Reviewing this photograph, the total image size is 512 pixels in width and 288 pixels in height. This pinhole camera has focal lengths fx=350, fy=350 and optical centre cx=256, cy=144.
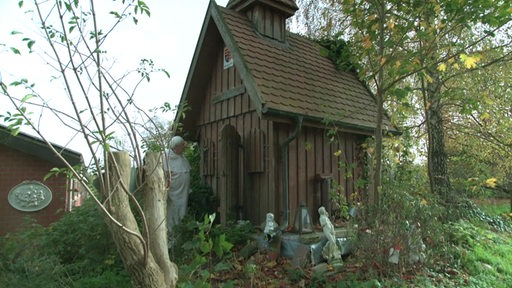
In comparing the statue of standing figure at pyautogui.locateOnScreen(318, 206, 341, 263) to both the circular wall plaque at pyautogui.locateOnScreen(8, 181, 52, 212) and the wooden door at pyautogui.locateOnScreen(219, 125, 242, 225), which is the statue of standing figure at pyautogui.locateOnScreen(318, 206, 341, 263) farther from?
the circular wall plaque at pyautogui.locateOnScreen(8, 181, 52, 212)

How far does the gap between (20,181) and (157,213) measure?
6.86 meters

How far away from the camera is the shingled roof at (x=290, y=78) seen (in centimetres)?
640

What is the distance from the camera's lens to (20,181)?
8.29 m

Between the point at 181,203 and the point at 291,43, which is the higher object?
the point at 291,43

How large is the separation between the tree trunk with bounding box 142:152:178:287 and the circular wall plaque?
6.43m

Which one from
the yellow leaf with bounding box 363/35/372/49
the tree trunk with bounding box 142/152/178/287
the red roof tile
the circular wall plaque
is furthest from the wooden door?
the circular wall plaque

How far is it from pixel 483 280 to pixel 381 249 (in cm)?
175

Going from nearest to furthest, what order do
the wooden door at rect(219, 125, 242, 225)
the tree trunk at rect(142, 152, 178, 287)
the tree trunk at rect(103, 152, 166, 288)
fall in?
1. the tree trunk at rect(103, 152, 166, 288)
2. the tree trunk at rect(142, 152, 178, 287)
3. the wooden door at rect(219, 125, 242, 225)

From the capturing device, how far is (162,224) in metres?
3.29

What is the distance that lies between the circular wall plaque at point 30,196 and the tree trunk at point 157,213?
21.1ft

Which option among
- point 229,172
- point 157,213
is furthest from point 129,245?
point 229,172

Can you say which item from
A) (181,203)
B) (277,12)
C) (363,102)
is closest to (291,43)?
(277,12)

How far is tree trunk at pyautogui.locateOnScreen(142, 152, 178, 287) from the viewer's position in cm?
321

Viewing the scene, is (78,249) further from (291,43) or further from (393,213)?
(291,43)
